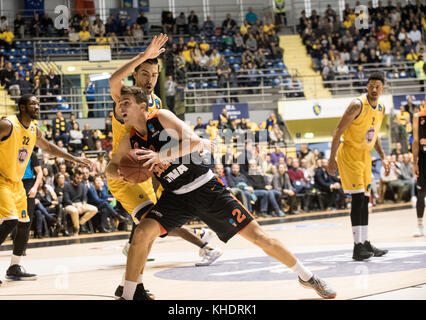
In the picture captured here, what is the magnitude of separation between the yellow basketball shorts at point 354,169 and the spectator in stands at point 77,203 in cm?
660

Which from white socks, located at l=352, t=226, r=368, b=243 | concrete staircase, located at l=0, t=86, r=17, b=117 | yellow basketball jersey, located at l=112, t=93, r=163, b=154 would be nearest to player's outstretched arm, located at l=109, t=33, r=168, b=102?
yellow basketball jersey, located at l=112, t=93, r=163, b=154

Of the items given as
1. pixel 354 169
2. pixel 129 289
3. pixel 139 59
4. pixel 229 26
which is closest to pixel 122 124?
pixel 139 59

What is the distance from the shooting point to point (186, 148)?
13.1 ft

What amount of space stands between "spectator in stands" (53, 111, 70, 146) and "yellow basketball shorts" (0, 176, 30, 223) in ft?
26.6

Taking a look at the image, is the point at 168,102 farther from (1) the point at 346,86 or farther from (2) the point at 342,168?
(2) the point at 342,168

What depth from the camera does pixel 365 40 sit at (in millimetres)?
21031

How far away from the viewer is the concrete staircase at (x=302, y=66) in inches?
772

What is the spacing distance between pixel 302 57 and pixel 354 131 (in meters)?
15.3

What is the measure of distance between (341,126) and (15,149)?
3.31 meters

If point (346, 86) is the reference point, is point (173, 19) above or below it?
above

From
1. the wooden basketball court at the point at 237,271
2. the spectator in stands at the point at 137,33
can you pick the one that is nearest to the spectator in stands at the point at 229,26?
the spectator in stands at the point at 137,33

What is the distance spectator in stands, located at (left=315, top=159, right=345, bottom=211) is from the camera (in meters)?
14.7

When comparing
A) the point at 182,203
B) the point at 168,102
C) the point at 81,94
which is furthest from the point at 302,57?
the point at 182,203

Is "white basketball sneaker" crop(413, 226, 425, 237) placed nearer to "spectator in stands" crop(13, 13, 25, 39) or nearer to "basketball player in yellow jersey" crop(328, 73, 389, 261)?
"basketball player in yellow jersey" crop(328, 73, 389, 261)
